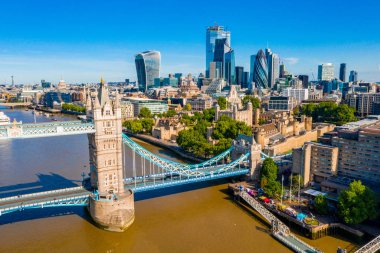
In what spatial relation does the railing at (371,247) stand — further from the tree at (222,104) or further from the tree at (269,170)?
the tree at (222,104)

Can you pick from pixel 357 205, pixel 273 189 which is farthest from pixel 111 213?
pixel 357 205

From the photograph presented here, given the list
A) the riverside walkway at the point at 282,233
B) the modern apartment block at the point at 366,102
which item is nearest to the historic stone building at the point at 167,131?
the riverside walkway at the point at 282,233

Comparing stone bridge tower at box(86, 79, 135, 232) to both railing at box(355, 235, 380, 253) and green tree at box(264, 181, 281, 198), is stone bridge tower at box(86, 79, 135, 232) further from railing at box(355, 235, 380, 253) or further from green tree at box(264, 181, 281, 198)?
railing at box(355, 235, 380, 253)

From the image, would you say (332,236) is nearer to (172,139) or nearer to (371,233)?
(371,233)

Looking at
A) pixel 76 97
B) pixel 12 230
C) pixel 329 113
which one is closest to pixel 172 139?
pixel 12 230

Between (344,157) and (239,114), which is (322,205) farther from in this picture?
(239,114)

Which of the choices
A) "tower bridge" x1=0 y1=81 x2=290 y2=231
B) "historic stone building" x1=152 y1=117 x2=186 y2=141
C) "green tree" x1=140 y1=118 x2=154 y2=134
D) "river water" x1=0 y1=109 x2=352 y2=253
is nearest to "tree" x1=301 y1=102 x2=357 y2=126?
"historic stone building" x1=152 y1=117 x2=186 y2=141
